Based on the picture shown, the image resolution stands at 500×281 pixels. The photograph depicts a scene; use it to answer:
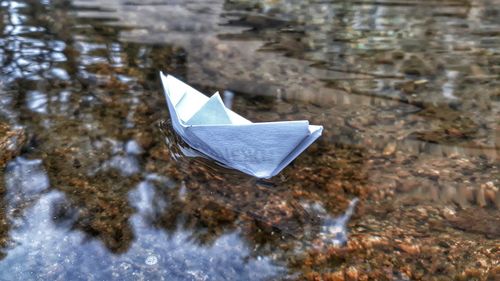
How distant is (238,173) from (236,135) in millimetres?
249

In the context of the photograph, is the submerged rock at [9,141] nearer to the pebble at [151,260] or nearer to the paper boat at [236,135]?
the paper boat at [236,135]

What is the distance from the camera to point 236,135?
203 centimetres

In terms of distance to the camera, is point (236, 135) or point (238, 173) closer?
point (236, 135)

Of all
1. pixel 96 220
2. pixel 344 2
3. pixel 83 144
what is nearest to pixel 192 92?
pixel 83 144

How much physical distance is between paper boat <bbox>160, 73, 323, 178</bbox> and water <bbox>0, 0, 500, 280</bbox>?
0.10 metres

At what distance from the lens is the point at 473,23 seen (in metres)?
4.31

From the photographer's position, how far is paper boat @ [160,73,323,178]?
194 cm

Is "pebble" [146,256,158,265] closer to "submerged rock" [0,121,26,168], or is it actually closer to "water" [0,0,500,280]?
"water" [0,0,500,280]

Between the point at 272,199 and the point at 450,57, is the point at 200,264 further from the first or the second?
the point at 450,57

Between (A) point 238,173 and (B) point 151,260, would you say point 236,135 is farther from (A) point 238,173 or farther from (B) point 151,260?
(B) point 151,260

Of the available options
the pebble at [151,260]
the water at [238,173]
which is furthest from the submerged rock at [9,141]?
the pebble at [151,260]

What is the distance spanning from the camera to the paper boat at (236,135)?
194 cm

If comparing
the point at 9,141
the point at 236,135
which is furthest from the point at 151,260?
the point at 9,141

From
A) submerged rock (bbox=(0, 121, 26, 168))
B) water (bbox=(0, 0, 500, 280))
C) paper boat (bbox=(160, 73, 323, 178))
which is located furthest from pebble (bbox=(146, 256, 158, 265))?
submerged rock (bbox=(0, 121, 26, 168))
